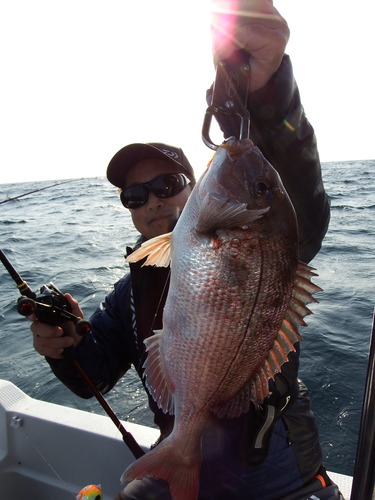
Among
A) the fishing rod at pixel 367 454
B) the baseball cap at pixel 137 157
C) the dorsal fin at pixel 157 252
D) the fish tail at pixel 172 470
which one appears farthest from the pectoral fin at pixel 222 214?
the baseball cap at pixel 137 157

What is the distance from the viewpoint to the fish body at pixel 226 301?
4.40 ft

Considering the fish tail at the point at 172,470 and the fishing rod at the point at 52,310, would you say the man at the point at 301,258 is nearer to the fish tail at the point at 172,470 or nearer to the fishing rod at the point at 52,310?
the fishing rod at the point at 52,310

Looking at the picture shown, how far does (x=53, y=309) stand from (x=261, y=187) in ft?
4.25

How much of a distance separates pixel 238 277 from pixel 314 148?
787mm

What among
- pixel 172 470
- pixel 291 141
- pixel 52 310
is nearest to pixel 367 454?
pixel 172 470

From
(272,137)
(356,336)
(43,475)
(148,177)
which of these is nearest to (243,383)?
(272,137)

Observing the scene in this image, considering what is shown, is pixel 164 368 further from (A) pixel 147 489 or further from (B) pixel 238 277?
(A) pixel 147 489

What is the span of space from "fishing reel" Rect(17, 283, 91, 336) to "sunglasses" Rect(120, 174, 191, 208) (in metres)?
0.74

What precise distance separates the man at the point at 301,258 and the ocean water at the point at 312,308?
156 centimetres

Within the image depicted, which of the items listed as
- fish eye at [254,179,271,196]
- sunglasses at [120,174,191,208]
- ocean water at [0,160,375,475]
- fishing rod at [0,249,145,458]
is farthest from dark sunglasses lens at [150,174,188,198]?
ocean water at [0,160,375,475]

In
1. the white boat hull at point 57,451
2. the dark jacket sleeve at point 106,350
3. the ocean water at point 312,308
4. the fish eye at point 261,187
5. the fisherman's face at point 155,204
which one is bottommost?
the ocean water at point 312,308

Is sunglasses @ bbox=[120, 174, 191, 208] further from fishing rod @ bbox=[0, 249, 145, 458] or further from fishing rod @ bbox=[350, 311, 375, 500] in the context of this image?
fishing rod @ bbox=[350, 311, 375, 500]

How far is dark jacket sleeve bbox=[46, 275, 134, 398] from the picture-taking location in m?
2.32

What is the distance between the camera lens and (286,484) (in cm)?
188
